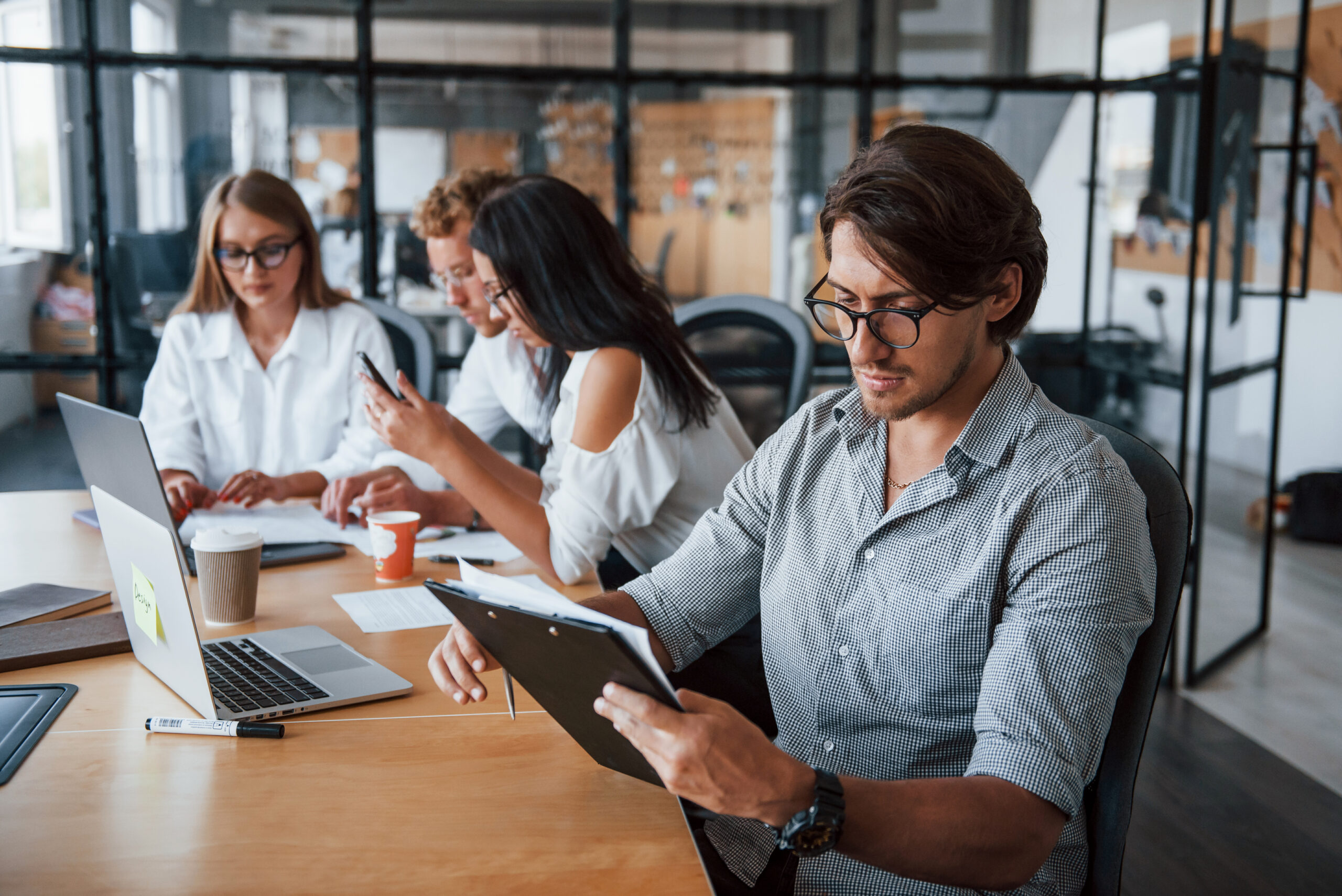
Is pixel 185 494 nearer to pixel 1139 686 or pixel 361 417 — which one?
pixel 361 417

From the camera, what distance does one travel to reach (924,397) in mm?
1161

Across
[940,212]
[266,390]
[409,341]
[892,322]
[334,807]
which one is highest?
[940,212]

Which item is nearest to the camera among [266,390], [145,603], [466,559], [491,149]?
[145,603]

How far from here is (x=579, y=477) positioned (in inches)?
70.4

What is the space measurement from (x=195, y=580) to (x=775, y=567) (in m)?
0.87

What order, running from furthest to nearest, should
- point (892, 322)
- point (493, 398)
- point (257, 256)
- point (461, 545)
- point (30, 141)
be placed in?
point (30, 141) < point (493, 398) < point (257, 256) < point (461, 545) < point (892, 322)

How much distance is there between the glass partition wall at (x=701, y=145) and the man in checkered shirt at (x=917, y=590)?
2263mm

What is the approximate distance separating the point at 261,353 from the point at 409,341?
33cm

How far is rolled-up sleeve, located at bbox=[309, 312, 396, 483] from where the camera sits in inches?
92.2

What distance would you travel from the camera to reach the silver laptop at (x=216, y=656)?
115cm

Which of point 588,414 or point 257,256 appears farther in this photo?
point 257,256

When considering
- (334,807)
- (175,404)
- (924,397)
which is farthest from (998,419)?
(175,404)

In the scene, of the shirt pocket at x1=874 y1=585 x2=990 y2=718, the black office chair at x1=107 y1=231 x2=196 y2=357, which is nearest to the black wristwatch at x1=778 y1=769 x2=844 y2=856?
the shirt pocket at x1=874 y1=585 x2=990 y2=718

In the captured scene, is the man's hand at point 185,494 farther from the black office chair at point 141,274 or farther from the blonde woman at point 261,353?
the black office chair at point 141,274
